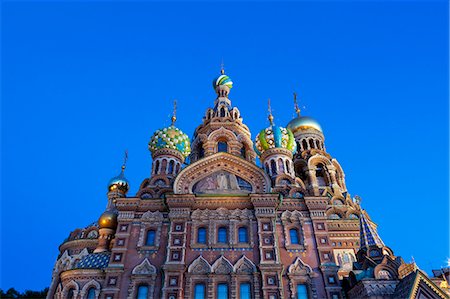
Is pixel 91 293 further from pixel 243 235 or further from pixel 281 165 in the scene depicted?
pixel 281 165

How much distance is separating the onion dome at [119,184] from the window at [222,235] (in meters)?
10.6

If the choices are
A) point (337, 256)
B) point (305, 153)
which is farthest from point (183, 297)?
point (305, 153)

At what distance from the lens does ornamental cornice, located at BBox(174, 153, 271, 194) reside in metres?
19.2

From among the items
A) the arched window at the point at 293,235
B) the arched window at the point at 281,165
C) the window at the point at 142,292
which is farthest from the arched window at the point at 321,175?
the window at the point at 142,292

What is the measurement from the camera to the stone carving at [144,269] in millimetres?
16252

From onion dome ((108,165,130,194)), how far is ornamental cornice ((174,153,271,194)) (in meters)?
8.14

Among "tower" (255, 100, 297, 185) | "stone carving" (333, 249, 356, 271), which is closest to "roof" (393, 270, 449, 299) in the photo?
"stone carving" (333, 249, 356, 271)

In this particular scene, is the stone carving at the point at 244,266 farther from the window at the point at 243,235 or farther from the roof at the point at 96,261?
the roof at the point at 96,261

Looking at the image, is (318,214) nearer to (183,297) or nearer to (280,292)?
(280,292)

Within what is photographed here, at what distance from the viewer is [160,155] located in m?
23.2

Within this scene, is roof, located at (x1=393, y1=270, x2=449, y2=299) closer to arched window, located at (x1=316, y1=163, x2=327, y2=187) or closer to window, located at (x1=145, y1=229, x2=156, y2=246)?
window, located at (x1=145, y1=229, x2=156, y2=246)

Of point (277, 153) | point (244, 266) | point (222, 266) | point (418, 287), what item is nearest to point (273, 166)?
point (277, 153)

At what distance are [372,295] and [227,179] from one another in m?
8.75

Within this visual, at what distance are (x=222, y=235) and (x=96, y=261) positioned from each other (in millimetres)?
6052
